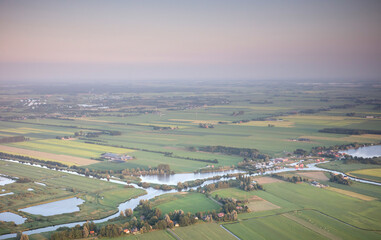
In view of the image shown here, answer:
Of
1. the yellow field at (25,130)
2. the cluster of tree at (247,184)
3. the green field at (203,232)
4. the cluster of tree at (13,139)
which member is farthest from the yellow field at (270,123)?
the green field at (203,232)

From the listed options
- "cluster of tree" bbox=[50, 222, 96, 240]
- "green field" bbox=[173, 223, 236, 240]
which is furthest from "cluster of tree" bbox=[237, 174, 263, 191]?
"cluster of tree" bbox=[50, 222, 96, 240]

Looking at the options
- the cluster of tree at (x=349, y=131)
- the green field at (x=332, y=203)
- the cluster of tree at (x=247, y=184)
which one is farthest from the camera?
the cluster of tree at (x=349, y=131)

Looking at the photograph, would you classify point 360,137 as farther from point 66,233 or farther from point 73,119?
point 73,119

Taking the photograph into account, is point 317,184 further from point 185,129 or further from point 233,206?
point 185,129

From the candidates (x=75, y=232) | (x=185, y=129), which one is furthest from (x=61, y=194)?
(x=185, y=129)

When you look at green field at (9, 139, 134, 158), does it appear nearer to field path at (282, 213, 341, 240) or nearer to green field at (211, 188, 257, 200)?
green field at (211, 188, 257, 200)

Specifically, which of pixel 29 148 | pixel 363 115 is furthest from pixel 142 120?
pixel 363 115

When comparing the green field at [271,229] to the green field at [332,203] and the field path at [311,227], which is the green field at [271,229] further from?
the green field at [332,203]
